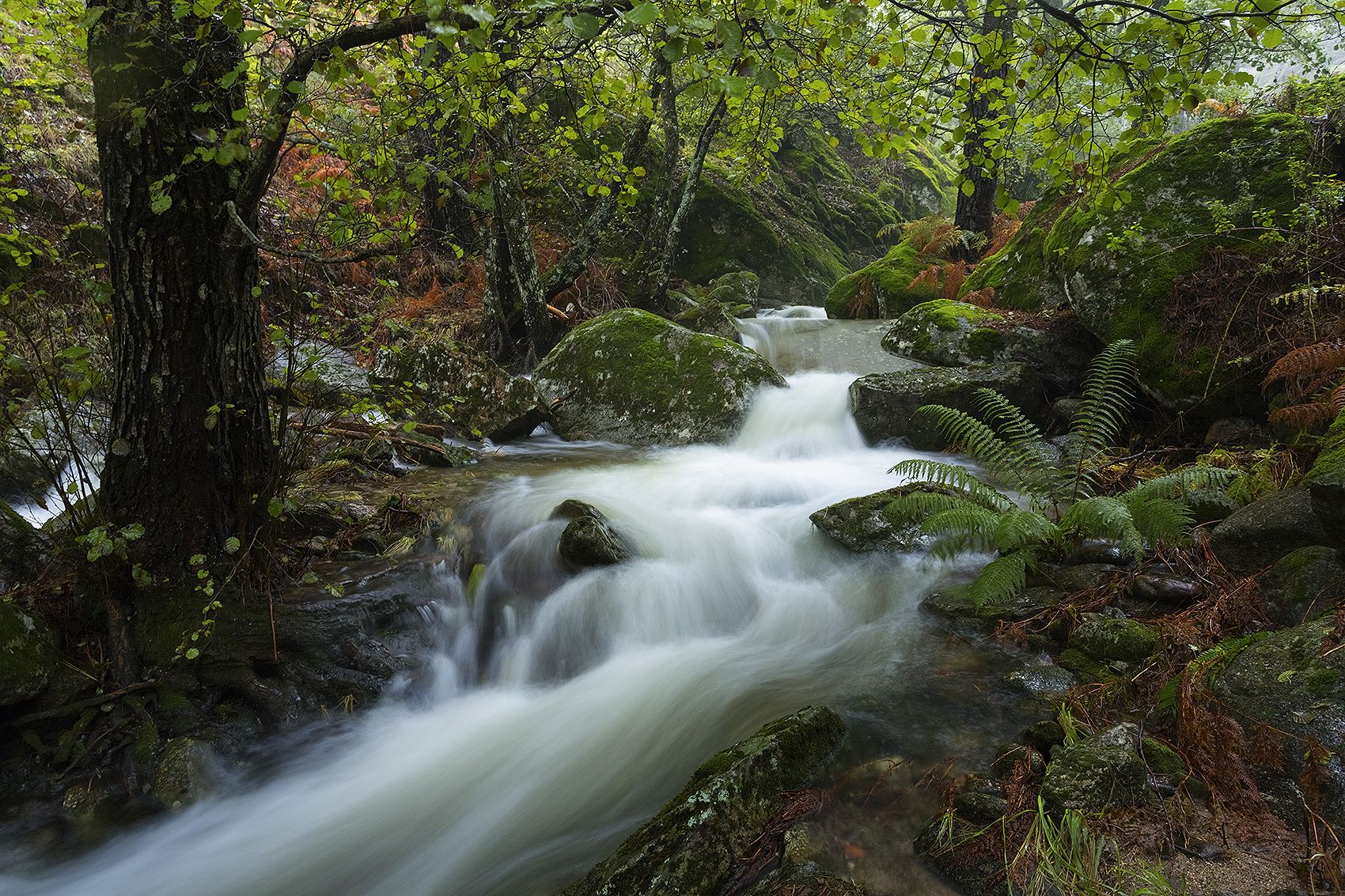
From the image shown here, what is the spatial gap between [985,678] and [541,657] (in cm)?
258

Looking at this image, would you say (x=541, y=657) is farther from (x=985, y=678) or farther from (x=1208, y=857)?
(x=1208, y=857)

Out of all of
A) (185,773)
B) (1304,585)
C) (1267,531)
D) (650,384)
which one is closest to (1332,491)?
(1304,585)

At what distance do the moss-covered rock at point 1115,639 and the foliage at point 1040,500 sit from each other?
50 cm

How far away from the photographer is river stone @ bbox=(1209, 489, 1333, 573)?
342 centimetres

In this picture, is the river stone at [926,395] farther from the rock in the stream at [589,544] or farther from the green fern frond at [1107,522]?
the rock in the stream at [589,544]

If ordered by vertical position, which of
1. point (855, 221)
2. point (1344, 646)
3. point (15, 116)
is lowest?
point (1344, 646)

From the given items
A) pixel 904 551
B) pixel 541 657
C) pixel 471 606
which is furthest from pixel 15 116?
pixel 904 551

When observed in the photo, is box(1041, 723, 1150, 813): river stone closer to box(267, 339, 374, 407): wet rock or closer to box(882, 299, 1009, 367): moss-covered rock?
box(267, 339, 374, 407): wet rock

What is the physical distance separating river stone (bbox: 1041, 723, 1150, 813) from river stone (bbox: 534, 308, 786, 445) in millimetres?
5840

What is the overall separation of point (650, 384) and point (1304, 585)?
6349 millimetres

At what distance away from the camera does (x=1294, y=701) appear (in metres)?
2.39

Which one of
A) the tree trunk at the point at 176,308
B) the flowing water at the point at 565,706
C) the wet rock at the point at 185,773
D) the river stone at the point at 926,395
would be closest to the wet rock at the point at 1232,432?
the river stone at the point at 926,395

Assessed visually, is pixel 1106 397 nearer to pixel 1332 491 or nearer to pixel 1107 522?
pixel 1107 522

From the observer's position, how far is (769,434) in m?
7.96
